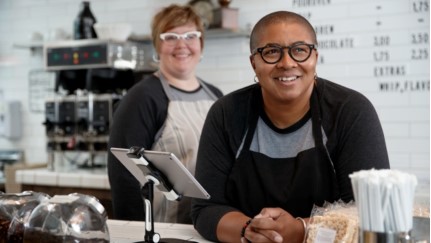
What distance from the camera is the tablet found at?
1.62 metres

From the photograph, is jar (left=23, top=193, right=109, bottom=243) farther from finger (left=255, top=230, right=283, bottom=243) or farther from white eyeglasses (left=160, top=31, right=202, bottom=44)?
white eyeglasses (left=160, top=31, right=202, bottom=44)

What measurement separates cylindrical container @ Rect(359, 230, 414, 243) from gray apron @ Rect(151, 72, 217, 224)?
158 centimetres

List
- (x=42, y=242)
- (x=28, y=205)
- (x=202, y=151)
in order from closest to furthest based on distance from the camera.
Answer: (x=42, y=242) < (x=28, y=205) < (x=202, y=151)

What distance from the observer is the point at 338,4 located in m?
3.99

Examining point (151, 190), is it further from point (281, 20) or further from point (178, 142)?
point (178, 142)

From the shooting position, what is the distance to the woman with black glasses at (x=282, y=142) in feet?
6.10

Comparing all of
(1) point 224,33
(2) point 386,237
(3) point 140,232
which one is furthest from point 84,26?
(2) point 386,237

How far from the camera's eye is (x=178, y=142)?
2.78 m

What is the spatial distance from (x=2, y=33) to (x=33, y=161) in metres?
1.24

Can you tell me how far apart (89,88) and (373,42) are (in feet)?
6.89

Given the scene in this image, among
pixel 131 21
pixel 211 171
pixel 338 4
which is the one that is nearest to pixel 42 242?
pixel 211 171

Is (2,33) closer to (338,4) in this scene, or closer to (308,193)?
(338,4)

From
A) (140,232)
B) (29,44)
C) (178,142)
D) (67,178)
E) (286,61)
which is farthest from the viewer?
(29,44)

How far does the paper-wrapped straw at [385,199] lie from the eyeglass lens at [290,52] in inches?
28.7
